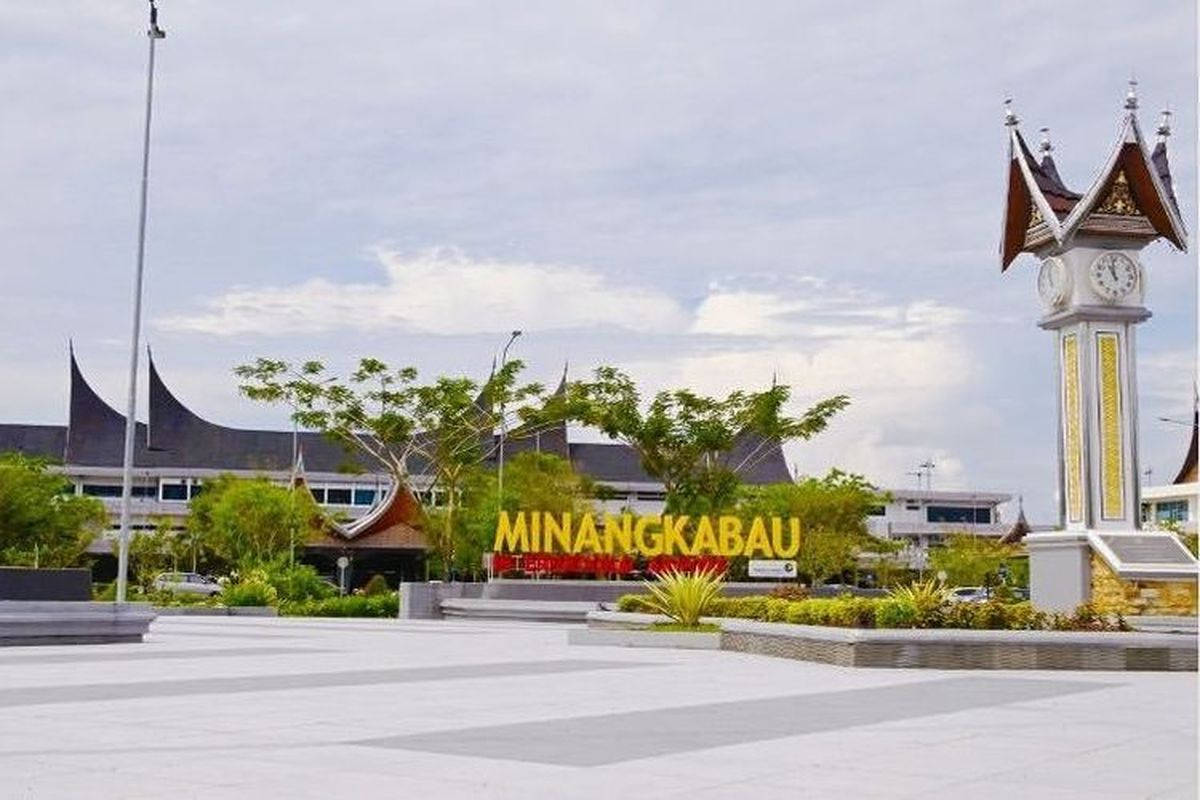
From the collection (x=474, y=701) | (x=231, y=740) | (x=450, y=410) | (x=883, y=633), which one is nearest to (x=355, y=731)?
(x=231, y=740)

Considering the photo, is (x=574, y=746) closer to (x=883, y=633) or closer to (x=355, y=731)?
(x=355, y=731)

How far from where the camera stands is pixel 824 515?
61188 mm

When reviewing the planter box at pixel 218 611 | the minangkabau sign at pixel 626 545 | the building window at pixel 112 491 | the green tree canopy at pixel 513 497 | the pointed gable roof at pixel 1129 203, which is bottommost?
the planter box at pixel 218 611

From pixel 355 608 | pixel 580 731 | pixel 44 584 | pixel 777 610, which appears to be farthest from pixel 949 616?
pixel 355 608

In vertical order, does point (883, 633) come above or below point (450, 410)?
below

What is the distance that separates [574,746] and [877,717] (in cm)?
332

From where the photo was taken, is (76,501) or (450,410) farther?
(76,501)

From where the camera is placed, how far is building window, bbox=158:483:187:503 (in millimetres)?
92812

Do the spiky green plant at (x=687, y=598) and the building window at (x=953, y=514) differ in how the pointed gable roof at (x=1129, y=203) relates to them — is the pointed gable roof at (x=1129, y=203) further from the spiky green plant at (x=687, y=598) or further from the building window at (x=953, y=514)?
the building window at (x=953, y=514)

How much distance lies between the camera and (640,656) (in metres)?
21.8

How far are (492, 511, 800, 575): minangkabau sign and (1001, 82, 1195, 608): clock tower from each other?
36.5 ft

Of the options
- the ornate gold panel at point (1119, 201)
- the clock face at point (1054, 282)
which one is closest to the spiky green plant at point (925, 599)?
the clock face at point (1054, 282)

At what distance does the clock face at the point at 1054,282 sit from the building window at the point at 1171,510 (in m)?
65.1

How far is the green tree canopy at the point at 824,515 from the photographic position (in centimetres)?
5899
